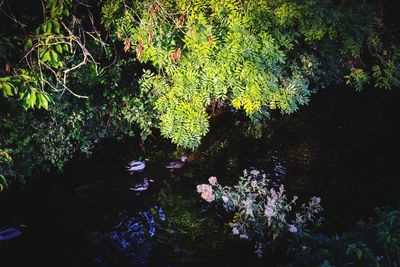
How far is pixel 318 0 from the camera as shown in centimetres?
756

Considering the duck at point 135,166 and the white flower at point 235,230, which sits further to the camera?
the duck at point 135,166

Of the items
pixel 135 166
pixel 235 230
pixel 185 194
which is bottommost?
pixel 235 230

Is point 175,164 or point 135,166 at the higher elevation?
point 175,164


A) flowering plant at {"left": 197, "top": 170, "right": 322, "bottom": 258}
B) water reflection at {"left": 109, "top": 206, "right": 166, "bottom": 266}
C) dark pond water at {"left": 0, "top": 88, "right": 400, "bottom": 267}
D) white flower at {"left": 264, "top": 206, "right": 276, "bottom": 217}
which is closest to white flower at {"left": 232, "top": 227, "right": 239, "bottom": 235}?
flowering plant at {"left": 197, "top": 170, "right": 322, "bottom": 258}

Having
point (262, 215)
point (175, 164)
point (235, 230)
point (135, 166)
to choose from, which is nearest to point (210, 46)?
point (262, 215)

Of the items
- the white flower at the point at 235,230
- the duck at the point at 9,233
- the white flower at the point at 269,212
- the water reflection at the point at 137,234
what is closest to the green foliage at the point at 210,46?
the water reflection at the point at 137,234

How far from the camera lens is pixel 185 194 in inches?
296

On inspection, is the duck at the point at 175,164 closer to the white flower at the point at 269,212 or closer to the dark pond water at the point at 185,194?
the dark pond water at the point at 185,194

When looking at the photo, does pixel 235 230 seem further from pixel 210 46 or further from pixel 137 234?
pixel 210 46

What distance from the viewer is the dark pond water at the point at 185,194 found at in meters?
5.86

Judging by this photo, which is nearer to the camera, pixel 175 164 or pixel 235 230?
pixel 235 230

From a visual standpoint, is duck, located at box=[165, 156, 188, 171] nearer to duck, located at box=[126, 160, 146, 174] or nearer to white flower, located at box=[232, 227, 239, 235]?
duck, located at box=[126, 160, 146, 174]

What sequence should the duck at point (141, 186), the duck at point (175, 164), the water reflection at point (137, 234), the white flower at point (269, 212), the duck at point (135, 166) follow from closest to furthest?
the white flower at point (269, 212), the water reflection at point (137, 234), the duck at point (141, 186), the duck at point (135, 166), the duck at point (175, 164)

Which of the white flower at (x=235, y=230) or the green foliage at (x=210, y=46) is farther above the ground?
the green foliage at (x=210, y=46)
